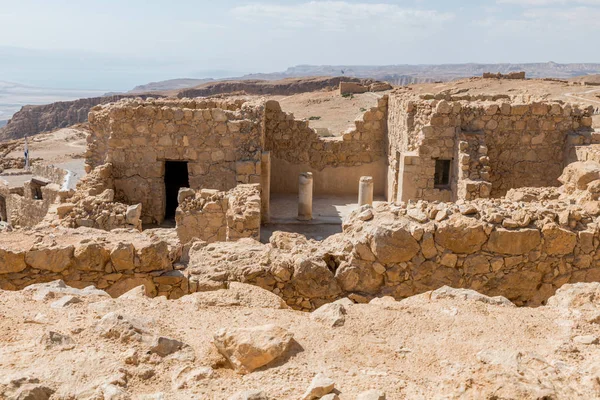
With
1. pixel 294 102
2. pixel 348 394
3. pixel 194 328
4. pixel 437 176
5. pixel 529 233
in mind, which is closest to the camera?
pixel 348 394

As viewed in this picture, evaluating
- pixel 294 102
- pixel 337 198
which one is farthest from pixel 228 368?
pixel 294 102

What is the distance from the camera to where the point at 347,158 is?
1460cm

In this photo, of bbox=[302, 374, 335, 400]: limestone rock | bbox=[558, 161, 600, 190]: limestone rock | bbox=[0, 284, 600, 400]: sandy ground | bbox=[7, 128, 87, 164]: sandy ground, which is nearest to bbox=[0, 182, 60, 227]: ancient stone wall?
bbox=[7, 128, 87, 164]: sandy ground

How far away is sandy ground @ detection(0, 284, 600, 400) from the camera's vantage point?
2.81m

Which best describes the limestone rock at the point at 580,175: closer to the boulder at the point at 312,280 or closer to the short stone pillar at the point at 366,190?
the short stone pillar at the point at 366,190

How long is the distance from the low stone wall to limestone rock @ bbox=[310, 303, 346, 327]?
6.82ft

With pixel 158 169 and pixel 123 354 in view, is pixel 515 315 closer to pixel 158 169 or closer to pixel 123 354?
pixel 123 354

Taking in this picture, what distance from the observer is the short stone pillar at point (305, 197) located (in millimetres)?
12367

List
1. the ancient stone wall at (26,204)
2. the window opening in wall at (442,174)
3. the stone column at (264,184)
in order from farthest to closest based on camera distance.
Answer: the ancient stone wall at (26,204)
the window opening in wall at (442,174)
the stone column at (264,184)

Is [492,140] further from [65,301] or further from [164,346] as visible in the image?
[164,346]

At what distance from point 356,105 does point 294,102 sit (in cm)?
692

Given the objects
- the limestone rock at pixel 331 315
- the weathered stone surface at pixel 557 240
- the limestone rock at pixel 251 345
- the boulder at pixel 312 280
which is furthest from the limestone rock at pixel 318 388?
the weathered stone surface at pixel 557 240

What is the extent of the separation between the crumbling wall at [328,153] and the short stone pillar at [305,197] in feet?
6.46

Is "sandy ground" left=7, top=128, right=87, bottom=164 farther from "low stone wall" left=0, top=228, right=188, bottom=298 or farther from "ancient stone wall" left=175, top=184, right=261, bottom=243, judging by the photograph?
"low stone wall" left=0, top=228, right=188, bottom=298
